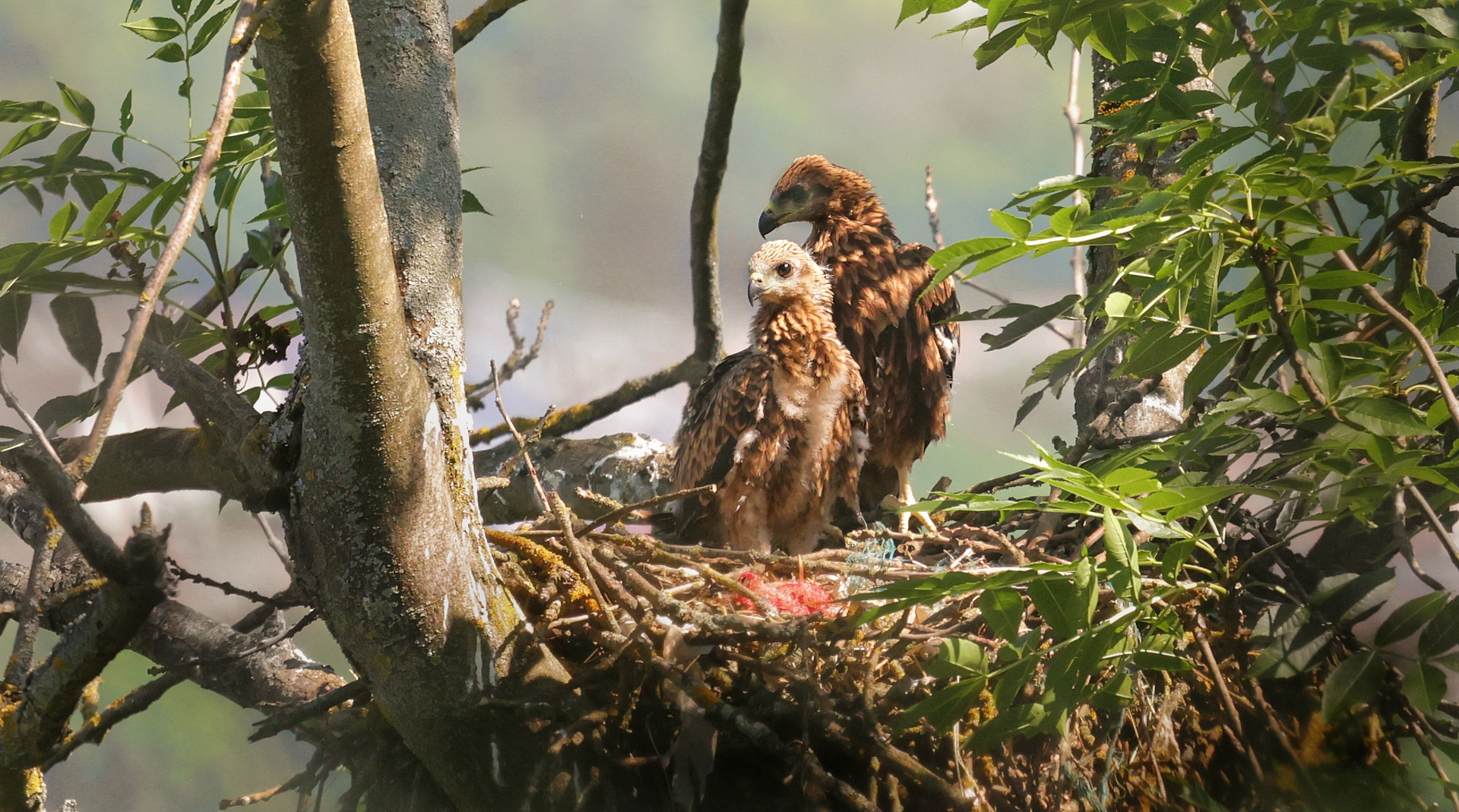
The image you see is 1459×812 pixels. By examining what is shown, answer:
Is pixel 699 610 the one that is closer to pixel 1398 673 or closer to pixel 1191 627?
pixel 1191 627

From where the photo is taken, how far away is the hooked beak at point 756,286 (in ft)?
6.90

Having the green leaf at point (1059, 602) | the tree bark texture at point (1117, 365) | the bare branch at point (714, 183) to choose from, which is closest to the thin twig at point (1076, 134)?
the tree bark texture at point (1117, 365)

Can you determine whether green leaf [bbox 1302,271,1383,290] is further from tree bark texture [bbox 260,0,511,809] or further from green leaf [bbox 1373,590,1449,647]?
tree bark texture [bbox 260,0,511,809]

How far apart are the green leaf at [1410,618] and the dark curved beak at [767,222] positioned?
1.77 m

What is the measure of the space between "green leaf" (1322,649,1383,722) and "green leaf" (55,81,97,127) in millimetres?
1888

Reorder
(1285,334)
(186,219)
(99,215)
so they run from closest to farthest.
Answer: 1. (186,219)
2. (1285,334)
3. (99,215)

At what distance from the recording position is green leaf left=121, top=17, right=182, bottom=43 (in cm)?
141

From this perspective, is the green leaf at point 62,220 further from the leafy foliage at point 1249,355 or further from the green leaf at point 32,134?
the leafy foliage at point 1249,355

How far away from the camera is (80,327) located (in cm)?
162

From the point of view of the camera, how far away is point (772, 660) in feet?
4.29

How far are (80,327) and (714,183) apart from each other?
1.49 metres

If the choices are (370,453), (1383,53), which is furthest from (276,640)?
(1383,53)

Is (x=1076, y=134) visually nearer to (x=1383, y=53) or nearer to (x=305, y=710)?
(x=1383, y=53)

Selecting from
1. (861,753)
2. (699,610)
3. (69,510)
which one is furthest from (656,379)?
(69,510)
